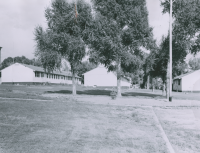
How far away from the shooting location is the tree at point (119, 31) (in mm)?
20969

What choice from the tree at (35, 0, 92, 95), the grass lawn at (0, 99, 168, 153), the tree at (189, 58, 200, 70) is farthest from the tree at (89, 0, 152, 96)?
the tree at (189, 58, 200, 70)

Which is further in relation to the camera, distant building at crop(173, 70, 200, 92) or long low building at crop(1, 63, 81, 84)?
long low building at crop(1, 63, 81, 84)

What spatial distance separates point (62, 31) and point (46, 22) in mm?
2114

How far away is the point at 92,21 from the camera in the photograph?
22016mm

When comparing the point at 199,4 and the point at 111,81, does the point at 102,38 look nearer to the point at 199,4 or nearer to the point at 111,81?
the point at 199,4

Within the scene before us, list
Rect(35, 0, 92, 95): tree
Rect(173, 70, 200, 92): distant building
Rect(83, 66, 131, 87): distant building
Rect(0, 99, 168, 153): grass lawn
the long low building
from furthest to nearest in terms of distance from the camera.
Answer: Rect(83, 66, 131, 87): distant building → the long low building → Rect(173, 70, 200, 92): distant building → Rect(35, 0, 92, 95): tree → Rect(0, 99, 168, 153): grass lawn

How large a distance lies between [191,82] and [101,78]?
25321 millimetres

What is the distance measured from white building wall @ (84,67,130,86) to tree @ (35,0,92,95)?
39.9 metres

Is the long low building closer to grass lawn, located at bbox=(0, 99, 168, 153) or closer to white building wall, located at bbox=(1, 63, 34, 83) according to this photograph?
white building wall, located at bbox=(1, 63, 34, 83)

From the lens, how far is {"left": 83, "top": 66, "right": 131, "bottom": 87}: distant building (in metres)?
63.6

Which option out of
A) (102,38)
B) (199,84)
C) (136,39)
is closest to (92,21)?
(102,38)

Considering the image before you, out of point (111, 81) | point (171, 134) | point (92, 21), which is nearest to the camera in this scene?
point (171, 134)

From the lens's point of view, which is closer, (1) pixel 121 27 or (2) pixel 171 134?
(2) pixel 171 134

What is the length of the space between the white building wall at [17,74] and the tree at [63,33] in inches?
1249
